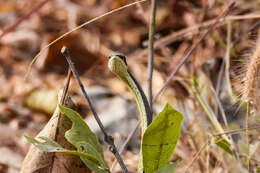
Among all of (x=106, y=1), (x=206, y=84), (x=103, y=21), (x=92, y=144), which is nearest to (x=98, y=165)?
(x=92, y=144)

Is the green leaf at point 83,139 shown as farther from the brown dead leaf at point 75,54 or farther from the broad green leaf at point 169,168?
the brown dead leaf at point 75,54

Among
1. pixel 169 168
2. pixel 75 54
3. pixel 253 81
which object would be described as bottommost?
pixel 169 168

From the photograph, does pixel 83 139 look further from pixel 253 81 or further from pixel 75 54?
pixel 75 54

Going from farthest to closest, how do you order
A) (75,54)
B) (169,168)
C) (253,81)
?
(75,54), (253,81), (169,168)

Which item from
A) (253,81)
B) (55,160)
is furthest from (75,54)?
(253,81)

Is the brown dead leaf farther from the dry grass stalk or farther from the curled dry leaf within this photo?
the dry grass stalk

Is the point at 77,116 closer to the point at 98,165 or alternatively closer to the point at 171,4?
the point at 98,165

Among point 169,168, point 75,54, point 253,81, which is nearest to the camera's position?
point 169,168
